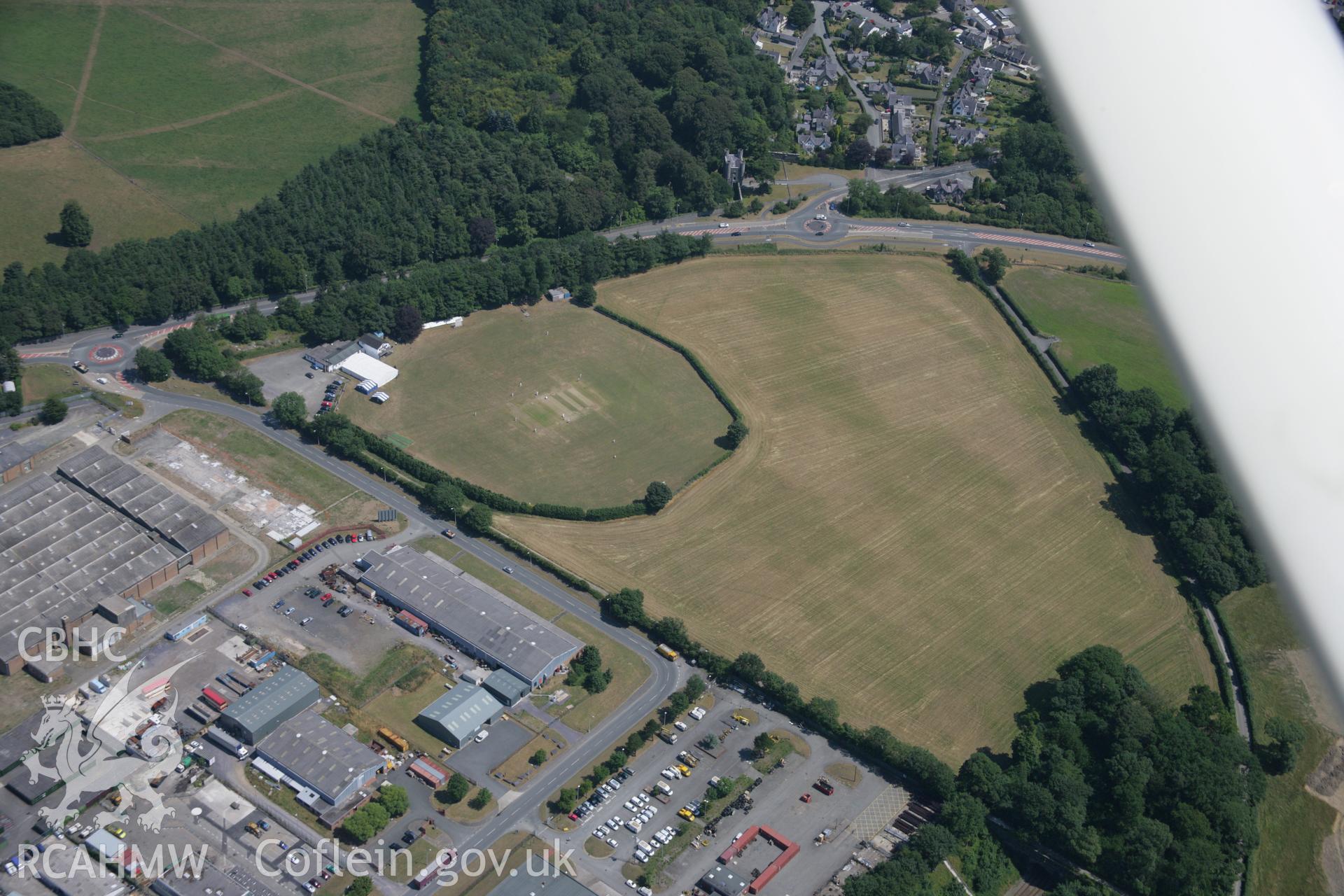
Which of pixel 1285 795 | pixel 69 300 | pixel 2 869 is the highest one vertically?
pixel 69 300

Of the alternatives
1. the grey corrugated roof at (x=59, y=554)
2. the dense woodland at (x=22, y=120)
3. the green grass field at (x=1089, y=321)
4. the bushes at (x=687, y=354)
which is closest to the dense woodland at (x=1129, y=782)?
the bushes at (x=687, y=354)

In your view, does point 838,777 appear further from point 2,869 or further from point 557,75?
point 557,75

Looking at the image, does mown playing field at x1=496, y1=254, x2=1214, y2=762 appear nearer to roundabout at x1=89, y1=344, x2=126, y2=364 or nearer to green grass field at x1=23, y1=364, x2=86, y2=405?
roundabout at x1=89, y1=344, x2=126, y2=364

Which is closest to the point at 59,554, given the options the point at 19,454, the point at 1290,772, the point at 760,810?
the point at 19,454

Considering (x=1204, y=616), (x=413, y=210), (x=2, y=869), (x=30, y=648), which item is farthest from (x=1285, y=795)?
(x=413, y=210)

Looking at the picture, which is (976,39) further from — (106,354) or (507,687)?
(507,687)
